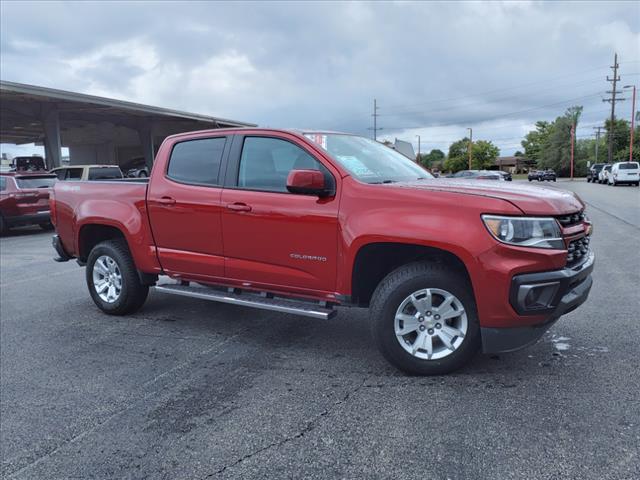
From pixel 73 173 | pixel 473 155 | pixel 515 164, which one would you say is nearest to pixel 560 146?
pixel 473 155

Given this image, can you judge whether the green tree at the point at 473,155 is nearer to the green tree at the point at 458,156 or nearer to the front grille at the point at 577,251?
the green tree at the point at 458,156

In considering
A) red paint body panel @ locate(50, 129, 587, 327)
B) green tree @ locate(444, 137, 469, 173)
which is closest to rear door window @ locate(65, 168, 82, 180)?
red paint body panel @ locate(50, 129, 587, 327)

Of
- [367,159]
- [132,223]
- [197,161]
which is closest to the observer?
[367,159]

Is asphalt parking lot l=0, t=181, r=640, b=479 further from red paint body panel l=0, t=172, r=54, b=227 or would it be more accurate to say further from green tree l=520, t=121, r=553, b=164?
green tree l=520, t=121, r=553, b=164

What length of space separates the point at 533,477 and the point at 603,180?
152ft

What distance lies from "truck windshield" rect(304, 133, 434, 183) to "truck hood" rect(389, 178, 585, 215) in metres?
0.39

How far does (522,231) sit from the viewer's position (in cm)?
350

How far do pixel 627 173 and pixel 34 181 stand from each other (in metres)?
36.7

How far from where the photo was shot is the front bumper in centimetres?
345

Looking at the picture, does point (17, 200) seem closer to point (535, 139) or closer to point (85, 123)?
point (85, 123)

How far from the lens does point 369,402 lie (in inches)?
139

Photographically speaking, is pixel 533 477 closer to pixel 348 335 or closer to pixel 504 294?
pixel 504 294

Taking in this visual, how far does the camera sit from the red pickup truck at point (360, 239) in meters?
3.53

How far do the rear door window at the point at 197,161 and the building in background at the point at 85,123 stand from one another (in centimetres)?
2170
